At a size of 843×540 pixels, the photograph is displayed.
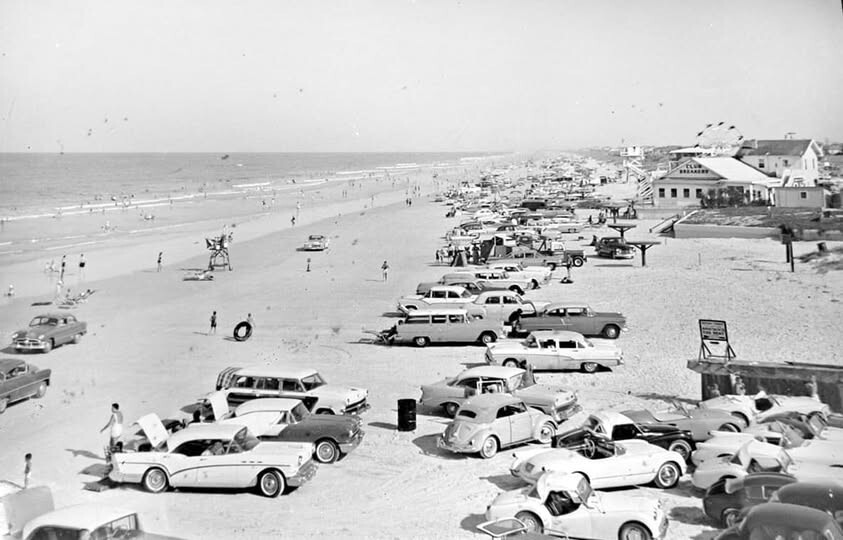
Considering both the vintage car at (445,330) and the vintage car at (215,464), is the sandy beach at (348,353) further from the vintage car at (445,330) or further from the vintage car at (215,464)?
the vintage car at (445,330)

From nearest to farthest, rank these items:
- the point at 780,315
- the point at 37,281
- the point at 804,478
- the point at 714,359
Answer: the point at 804,478
the point at 714,359
the point at 780,315
the point at 37,281

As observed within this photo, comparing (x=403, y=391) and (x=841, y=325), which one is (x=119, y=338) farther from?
(x=841, y=325)

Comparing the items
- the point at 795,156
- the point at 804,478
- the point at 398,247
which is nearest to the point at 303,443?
the point at 804,478

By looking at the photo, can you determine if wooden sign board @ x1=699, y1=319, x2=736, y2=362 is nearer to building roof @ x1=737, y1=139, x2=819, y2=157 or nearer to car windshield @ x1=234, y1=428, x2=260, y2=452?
car windshield @ x1=234, y1=428, x2=260, y2=452

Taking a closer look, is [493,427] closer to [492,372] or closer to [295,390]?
[492,372]

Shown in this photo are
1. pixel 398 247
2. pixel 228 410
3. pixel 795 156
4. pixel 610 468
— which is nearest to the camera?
pixel 610 468

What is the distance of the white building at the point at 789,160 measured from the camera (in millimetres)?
63069

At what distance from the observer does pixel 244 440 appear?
13.2m

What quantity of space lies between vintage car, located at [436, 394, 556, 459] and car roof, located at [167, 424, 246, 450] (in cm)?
392

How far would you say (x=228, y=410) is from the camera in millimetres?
16078

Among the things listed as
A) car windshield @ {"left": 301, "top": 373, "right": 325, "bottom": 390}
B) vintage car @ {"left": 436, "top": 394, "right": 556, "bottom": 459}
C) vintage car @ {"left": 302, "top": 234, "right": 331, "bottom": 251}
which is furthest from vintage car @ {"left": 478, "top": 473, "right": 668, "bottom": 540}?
vintage car @ {"left": 302, "top": 234, "right": 331, "bottom": 251}

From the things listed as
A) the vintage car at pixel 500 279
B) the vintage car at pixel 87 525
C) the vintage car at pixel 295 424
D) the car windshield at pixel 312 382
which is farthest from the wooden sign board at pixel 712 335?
the vintage car at pixel 500 279

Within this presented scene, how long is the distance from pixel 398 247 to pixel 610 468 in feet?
126

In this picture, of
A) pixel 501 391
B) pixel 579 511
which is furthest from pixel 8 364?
pixel 579 511
